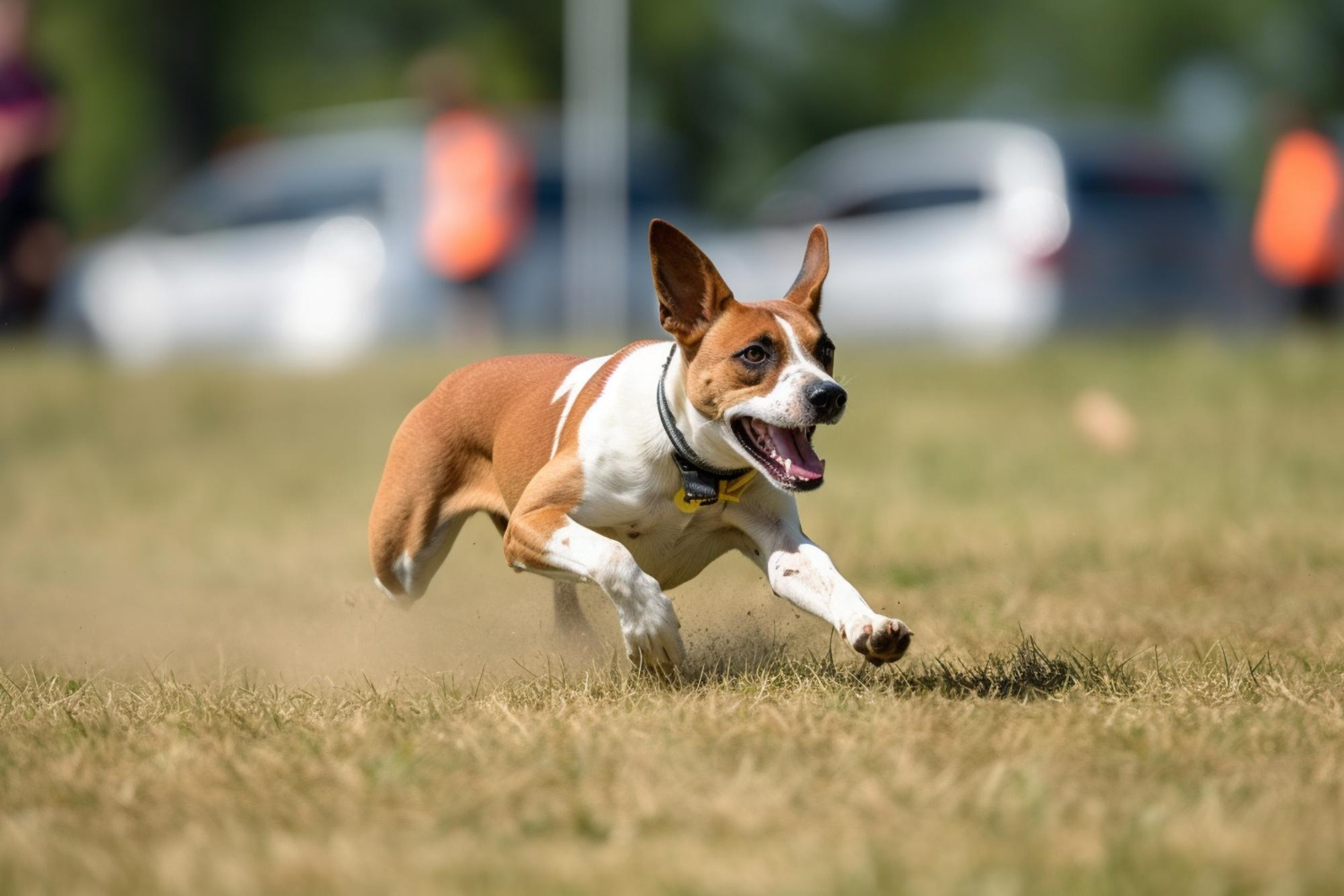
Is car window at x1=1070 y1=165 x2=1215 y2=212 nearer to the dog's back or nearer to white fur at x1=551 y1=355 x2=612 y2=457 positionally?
the dog's back

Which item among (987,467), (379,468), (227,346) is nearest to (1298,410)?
(987,467)

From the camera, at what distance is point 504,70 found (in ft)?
113

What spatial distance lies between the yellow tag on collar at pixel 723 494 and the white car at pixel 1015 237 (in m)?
10.1

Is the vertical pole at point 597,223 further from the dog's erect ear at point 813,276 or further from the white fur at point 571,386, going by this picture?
the dog's erect ear at point 813,276

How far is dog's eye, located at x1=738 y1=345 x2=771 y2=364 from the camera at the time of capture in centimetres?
491

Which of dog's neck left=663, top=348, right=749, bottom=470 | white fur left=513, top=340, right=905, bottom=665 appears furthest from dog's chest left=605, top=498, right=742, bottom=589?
dog's neck left=663, top=348, right=749, bottom=470

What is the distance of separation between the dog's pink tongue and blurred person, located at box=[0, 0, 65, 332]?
34.2 ft

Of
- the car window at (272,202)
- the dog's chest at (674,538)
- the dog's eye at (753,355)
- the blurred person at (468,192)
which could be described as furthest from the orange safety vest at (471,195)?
the dog's eye at (753,355)

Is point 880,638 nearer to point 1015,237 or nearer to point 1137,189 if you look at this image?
point 1015,237

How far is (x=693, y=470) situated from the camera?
510 centimetres

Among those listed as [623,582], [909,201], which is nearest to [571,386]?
[623,582]

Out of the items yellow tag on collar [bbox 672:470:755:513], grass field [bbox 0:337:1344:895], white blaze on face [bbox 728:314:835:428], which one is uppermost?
white blaze on face [bbox 728:314:835:428]

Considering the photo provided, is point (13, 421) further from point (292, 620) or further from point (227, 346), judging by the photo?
point (292, 620)

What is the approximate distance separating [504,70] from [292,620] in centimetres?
2870
